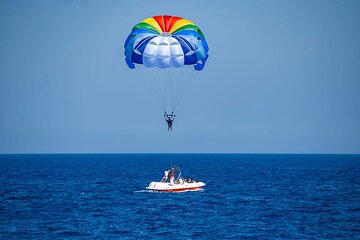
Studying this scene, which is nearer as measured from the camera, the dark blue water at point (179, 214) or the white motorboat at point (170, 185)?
the dark blue water at point (179, 214)

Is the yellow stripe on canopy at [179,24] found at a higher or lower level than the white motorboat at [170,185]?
higher

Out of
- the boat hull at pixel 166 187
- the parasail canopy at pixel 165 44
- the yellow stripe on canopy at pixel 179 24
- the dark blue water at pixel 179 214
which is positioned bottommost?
the dark blue water at pixel 179 214

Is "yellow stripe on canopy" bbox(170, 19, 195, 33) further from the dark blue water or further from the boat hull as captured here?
the dark blue water

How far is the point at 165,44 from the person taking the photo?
191ft

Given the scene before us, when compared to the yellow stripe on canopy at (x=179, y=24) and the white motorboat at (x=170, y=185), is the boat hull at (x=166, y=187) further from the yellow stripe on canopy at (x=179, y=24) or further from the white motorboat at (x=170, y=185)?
the yellow stripe on canopy at (x=179, y=24)

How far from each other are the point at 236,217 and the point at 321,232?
29.7ft

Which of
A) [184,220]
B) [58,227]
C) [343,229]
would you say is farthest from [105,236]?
[343,229]

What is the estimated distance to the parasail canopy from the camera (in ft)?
190

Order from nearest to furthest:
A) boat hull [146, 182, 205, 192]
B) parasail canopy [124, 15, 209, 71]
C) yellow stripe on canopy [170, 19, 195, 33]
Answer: parasail canopy [124, 15, 209, 71] < yellow stripe on canopy [170, 19, 195, 33] < boat hull [146, 182, 205, 192]

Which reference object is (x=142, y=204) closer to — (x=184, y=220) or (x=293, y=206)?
(x=184, y=220)

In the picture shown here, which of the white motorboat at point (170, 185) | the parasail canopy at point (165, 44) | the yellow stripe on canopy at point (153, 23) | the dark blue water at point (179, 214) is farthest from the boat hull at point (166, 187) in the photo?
the yellow stripe on canopy at point (153, 23)

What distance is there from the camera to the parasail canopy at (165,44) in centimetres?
5794

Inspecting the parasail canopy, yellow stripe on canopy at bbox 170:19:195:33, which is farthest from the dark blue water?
yellow stripe on canopy at bbox 170:19:195:33

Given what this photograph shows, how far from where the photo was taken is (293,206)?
59906 millimetres
